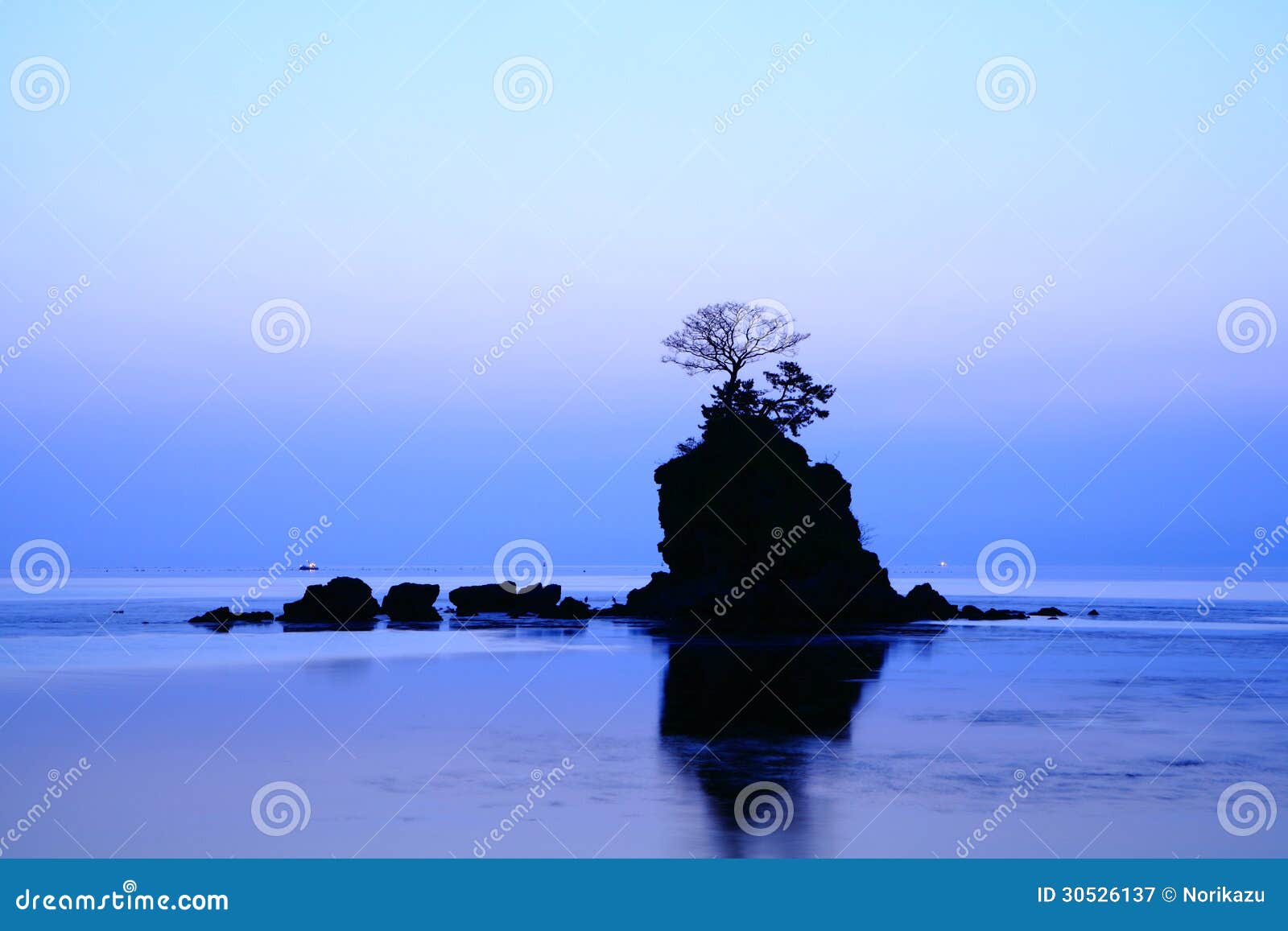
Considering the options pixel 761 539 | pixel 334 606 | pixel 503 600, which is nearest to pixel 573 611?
pixel 503 600

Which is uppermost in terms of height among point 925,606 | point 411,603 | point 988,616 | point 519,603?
point 988,616

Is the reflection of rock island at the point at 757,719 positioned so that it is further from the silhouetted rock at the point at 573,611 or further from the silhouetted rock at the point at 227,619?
the silhouetted rock at the point at 227,619

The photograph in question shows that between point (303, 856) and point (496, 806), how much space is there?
2.41 meters

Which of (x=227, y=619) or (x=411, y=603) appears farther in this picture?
(x=411, y=603)

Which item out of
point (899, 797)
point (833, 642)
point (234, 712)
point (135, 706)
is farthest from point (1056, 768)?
point (833, 642)

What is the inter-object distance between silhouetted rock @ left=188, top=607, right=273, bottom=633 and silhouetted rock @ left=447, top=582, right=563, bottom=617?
34.4ft

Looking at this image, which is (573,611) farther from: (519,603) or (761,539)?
(761,539)

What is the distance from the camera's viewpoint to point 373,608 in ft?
177

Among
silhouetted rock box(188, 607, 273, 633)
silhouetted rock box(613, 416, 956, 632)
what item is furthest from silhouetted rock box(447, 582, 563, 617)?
silhouetted rock box(188, 607, 273, 633)

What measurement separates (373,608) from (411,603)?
189cm

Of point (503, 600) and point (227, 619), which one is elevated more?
point (503, 600)

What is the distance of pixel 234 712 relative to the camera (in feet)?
67.3

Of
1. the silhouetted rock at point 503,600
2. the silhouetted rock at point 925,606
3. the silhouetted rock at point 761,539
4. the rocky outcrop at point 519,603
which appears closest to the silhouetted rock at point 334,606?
the rocky outcrop at point 519,603

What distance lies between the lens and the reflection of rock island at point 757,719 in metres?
12.3
